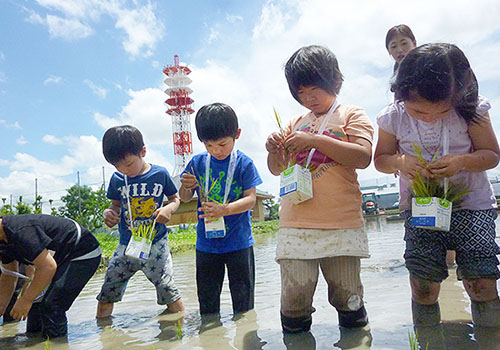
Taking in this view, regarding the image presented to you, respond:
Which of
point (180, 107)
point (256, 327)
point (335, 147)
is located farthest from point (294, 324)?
point (180, 107)

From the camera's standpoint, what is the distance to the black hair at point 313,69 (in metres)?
2.09

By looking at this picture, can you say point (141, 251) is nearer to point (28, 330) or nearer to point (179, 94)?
point (28, 330)

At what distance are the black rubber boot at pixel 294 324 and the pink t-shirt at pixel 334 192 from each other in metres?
0.49

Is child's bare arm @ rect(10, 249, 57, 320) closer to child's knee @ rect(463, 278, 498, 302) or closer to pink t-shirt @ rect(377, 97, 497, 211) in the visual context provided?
pink t-shirt @ rect(377, 97, 497, 211)

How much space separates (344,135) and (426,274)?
0.83m

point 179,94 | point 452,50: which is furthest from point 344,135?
point 179,94

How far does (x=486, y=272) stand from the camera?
6.23ft

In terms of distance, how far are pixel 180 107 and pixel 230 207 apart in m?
49.0

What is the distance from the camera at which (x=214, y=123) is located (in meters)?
2.67

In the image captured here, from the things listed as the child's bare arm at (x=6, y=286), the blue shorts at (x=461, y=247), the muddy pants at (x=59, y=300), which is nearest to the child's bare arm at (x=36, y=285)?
the muddy pants at (x=59, y=300)

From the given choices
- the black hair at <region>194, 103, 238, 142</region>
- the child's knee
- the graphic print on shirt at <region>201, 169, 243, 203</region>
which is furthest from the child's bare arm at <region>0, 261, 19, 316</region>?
the child's knee

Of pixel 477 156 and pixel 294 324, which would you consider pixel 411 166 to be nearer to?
pixel 477 156

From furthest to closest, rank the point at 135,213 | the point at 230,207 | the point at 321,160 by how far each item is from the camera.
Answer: the point at 135,213, the point at 230,207, the point at 321,160

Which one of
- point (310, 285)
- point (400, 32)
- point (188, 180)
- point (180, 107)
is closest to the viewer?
point (310, 285)
